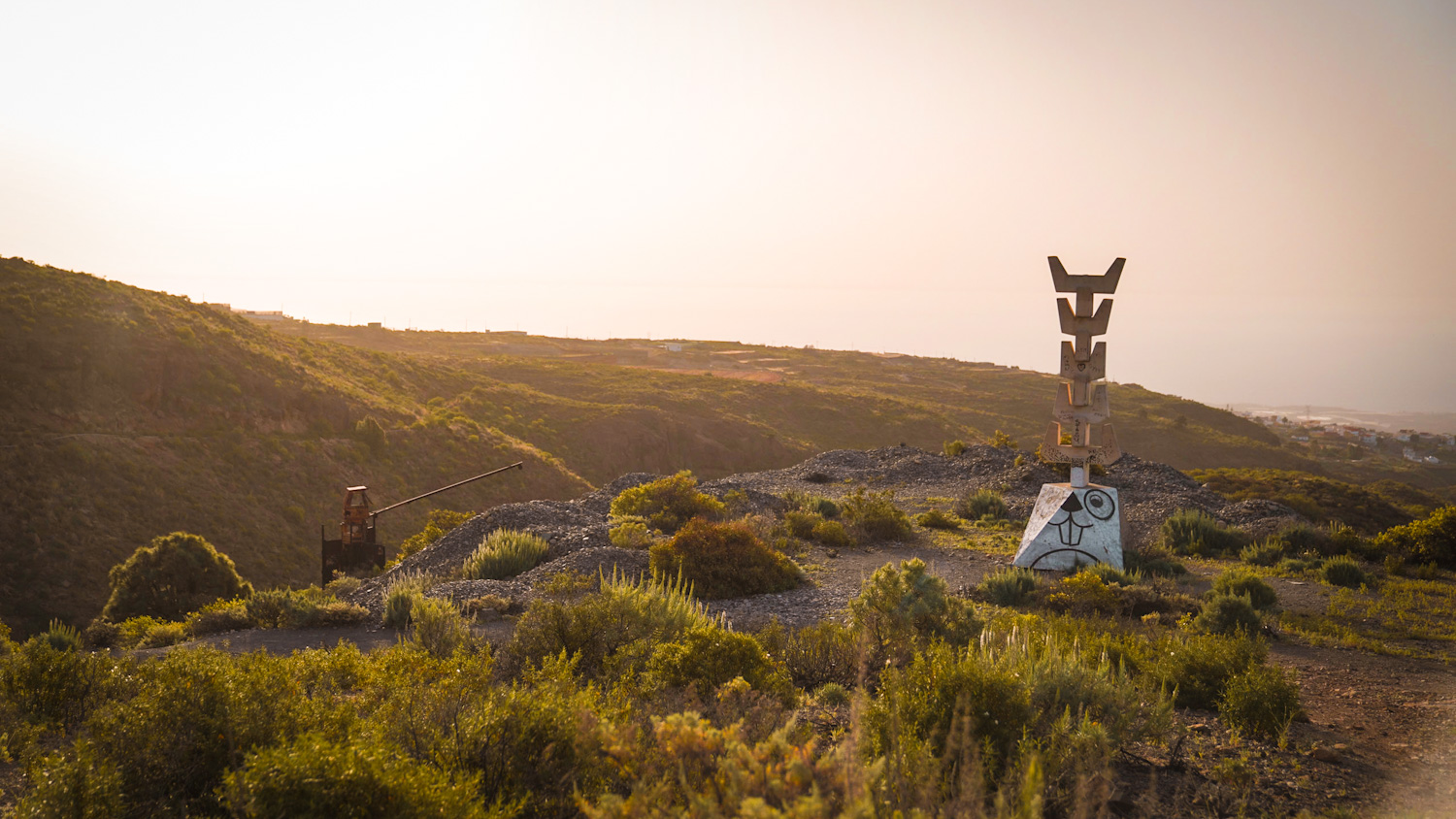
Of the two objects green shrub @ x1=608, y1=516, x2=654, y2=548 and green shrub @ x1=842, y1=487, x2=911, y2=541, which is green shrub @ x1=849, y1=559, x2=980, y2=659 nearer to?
green shrub @ x1=608, y1=516, x2=654, y2=548

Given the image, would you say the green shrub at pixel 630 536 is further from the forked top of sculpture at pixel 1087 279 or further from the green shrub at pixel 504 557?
the forked top of sculpture at pixel 1087 279

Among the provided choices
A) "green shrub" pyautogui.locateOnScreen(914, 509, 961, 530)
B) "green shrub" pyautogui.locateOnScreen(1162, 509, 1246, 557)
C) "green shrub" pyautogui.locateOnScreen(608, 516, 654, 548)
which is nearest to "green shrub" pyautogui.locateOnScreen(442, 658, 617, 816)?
"green shrub" pyautogui.locateOnScreen(608, 516, 654, 548)

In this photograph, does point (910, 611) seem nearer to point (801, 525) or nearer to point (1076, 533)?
point (1076, 533)

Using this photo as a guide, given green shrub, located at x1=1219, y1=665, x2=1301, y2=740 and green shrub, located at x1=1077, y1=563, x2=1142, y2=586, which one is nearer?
green shrub, located at x1=1219, y1=665, x2=1301, y2=740

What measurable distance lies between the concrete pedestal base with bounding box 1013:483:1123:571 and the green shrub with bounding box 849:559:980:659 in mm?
4713

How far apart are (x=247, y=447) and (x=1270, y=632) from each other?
94.0 feet

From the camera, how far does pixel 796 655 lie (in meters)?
6.38

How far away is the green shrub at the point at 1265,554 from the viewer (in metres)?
12.1

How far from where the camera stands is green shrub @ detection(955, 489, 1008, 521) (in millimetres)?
16781

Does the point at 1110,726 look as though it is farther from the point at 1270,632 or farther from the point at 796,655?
the point at 1270,632

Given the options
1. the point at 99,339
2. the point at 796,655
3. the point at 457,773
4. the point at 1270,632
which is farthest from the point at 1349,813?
the point at 99,339

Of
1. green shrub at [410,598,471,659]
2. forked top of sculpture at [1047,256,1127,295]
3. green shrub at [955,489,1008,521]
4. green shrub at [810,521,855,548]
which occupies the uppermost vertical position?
forked top of sculpture at [1047,256,1127,295]

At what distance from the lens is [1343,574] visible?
10555 millimetres

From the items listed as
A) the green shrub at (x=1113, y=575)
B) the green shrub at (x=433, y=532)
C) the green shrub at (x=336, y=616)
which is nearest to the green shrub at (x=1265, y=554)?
the green shrub at (x=1113, y=575)
